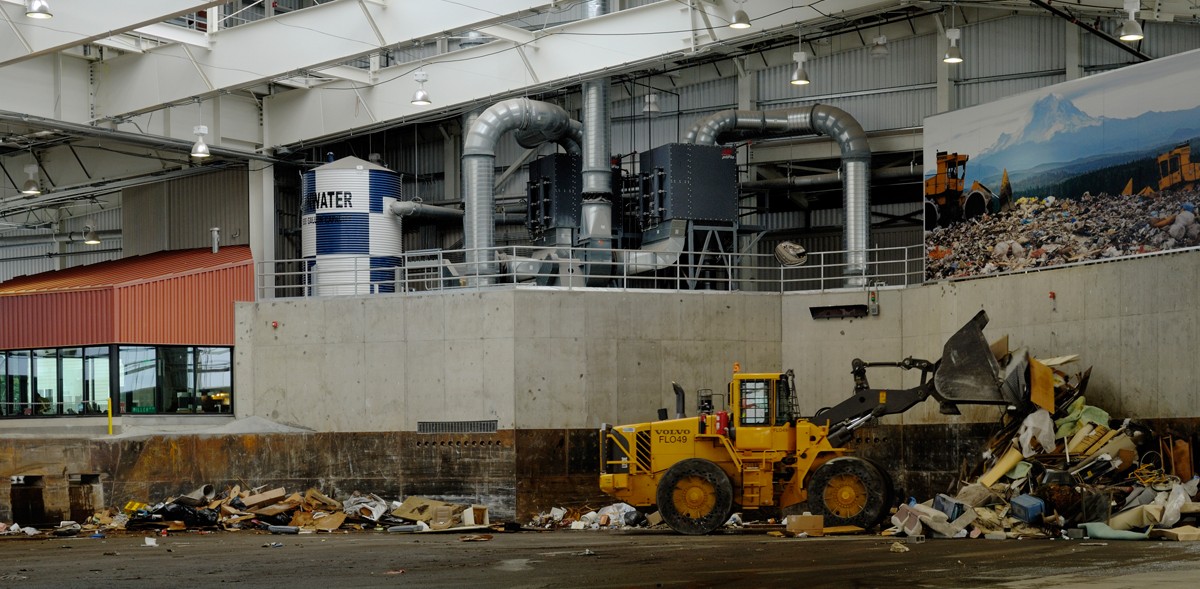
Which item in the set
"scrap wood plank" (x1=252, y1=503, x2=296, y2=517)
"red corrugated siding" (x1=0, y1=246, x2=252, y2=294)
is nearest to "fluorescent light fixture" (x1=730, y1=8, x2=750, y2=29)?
"scrap wood plank" (x1=252, y1=503, x2=296, y2=517)

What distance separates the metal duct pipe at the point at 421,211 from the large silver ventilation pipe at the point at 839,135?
7.35 metres

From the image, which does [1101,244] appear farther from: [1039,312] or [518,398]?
[518,398]

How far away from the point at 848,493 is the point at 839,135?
13756 mm

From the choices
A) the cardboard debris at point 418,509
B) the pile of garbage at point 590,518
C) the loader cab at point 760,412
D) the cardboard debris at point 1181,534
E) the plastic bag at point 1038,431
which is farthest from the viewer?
the cardboard debris at point 418,509

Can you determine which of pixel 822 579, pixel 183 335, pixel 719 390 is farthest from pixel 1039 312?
pixel 183 335

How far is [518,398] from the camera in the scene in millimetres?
31969

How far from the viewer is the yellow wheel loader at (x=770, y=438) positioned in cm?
2588

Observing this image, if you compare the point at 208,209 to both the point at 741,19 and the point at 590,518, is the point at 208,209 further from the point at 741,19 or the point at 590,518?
the point at 741,19

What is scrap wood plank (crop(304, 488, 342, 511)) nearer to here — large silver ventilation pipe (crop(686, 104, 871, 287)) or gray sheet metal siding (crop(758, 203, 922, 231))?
large silver ventilation pipe (crop(686, 104, 871, 287))

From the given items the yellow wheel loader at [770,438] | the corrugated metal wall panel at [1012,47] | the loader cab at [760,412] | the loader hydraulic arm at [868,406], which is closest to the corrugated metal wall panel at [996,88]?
the corrugated metal wall panel at [1012,47]

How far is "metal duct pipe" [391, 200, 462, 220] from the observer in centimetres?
3888

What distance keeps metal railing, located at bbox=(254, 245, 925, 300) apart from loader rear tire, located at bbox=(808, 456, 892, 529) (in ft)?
30.3

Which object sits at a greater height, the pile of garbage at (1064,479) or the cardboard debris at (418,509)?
the pile of garbage at (1064,479)

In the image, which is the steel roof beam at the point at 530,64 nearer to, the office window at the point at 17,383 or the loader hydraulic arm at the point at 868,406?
the office window at the point at 17,383
